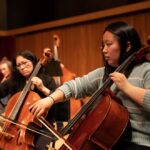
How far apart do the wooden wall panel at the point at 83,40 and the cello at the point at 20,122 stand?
1.74 m

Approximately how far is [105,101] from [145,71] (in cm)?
24

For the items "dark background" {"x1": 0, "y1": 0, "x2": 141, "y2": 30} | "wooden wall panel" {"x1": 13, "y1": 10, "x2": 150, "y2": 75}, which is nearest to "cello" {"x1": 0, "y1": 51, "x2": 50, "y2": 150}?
"wooden wall panel" {"x1": 13, "y1": 10, "x2": 150, "y2": 75}

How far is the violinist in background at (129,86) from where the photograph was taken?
1.66 metres

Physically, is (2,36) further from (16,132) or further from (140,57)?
(140,57)

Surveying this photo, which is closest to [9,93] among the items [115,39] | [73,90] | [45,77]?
[45,77]

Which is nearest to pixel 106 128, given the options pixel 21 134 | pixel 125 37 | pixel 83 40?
pixel 125 37

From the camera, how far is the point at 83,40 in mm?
4625

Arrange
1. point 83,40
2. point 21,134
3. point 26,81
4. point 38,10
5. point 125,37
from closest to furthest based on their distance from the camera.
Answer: point 125,37, point 21,134, point 26,81, point 83,40, point 38,10

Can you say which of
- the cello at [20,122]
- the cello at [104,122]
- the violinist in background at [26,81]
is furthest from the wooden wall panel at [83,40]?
the cello at [104,122]

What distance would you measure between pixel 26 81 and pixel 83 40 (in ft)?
6.13

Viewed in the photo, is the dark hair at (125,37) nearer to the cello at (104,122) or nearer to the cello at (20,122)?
the cello at (104,122)

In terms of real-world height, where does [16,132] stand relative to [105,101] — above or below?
below

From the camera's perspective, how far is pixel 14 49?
5.84 m

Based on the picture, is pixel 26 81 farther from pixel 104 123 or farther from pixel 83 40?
pixel 83 40
